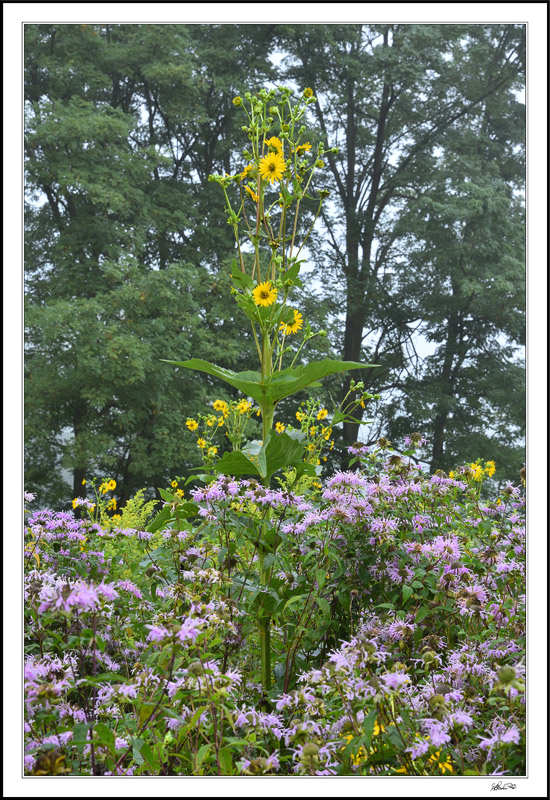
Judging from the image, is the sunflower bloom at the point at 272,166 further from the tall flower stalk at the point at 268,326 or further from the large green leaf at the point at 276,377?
Result: the large green leaf at the point at 276,377

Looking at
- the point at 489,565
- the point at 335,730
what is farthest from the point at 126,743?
the point at 489,565

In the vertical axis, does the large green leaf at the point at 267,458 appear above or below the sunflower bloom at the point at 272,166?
below

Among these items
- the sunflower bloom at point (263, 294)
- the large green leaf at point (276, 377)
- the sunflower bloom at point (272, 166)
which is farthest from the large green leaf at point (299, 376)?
the sunflower bloom at point (272, 166)

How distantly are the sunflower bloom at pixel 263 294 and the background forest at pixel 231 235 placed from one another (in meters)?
3.64

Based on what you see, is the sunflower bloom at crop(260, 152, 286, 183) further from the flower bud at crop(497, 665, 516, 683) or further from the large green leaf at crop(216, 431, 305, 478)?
the flower bud at crop(497, 665, 516, 683)

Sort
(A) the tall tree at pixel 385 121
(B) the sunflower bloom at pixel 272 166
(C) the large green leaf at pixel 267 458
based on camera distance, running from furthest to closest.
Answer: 1. (A) the tall tree at pixel 385 121
2. (B) the sunflower bloom at pixel 272 166
3. (C) the large green leaf at pixel 267 458

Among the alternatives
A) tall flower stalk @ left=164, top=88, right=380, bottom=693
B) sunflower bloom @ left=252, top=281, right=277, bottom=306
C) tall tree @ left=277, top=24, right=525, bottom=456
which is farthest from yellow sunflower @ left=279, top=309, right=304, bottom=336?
tall tree @ left=277, top=24, right=525, bottom=456

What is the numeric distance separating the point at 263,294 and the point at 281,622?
0.72 meters

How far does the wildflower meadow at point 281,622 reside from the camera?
2.71ft

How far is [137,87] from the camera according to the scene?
20.9ft

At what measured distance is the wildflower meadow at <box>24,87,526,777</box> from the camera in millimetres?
825

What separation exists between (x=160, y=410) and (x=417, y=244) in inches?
131

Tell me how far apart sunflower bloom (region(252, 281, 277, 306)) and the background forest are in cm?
364

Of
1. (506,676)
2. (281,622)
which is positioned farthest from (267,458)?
(506,676)
